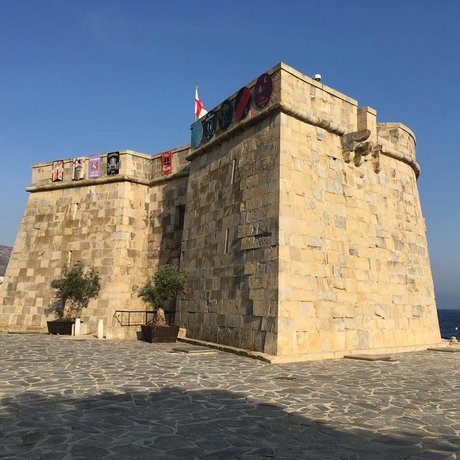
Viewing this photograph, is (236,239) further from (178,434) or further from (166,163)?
(178,434)

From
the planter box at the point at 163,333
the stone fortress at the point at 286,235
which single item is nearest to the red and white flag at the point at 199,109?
the stone fortress at the point at 286,235

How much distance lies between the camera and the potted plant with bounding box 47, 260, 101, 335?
1501 cm

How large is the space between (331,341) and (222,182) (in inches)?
213

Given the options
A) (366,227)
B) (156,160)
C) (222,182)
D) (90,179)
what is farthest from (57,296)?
(366,227)

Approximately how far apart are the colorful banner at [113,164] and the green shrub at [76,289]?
3798mm

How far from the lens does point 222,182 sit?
1258cm

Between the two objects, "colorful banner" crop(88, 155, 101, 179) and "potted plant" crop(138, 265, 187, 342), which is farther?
"colorful banner" crop(88, 155, 101, 179)

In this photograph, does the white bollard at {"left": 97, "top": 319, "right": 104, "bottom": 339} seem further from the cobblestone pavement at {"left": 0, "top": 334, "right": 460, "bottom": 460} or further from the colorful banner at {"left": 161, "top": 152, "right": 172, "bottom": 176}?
the colorful banner at {"left": 161, "top": 152, "right": 172, "bottom": 176}

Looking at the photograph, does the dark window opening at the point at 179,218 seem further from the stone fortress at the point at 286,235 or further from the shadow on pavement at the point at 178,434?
the shadow on pavement at the point at 178,434

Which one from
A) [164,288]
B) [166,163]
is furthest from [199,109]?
[164,288]

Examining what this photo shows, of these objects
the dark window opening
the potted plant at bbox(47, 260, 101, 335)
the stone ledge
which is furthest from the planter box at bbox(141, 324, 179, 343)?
the dark window opening

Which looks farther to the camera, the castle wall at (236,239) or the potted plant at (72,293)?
the potted plant at (72,293)

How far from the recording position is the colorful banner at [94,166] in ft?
57.2

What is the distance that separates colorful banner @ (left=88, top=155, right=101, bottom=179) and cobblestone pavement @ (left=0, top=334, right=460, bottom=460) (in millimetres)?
10259
